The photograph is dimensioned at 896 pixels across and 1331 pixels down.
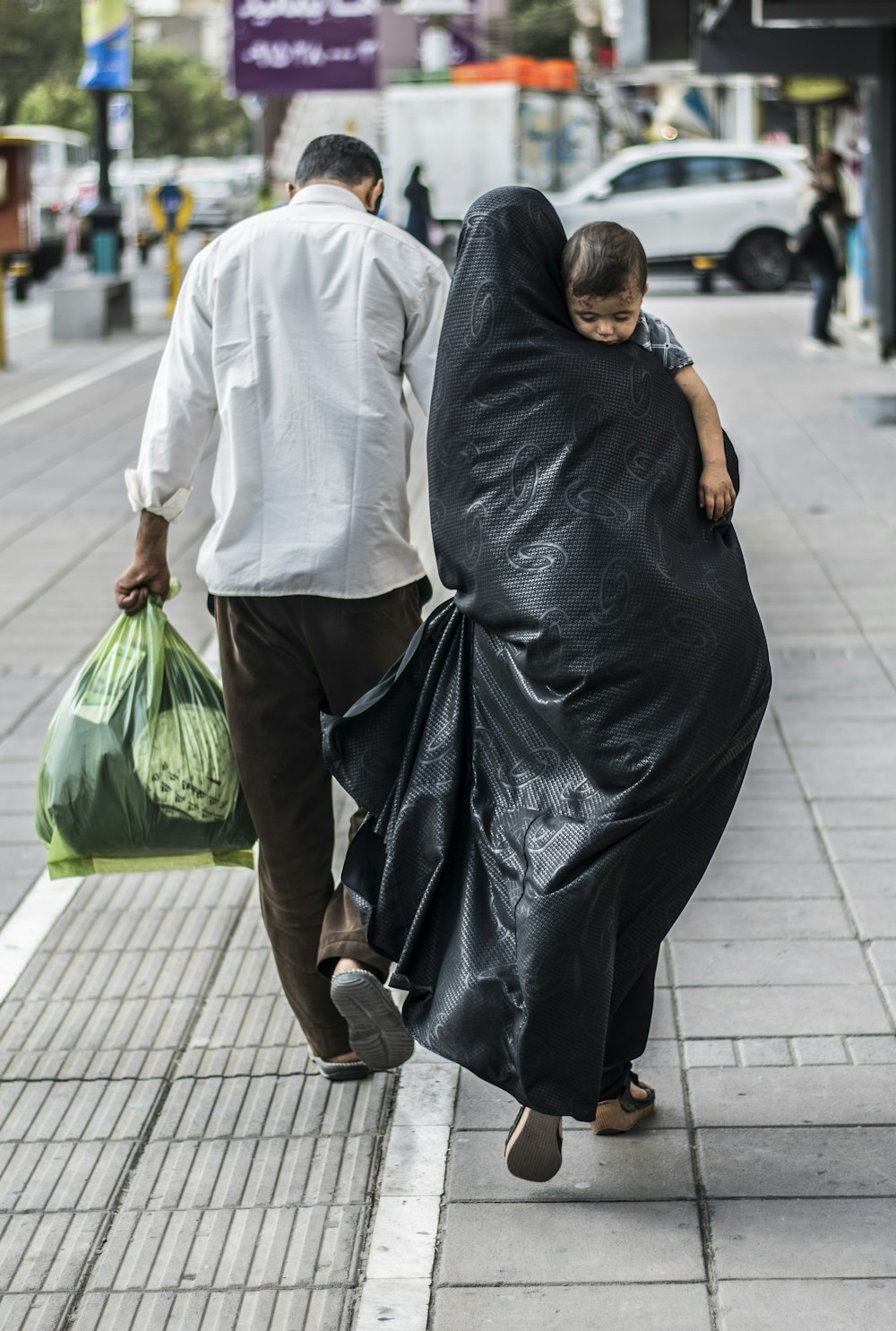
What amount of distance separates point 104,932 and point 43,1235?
144 centimetres

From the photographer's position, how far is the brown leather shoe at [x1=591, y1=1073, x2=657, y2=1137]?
11.4 feet


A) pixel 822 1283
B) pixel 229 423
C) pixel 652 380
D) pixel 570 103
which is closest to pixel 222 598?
pixel 229 423

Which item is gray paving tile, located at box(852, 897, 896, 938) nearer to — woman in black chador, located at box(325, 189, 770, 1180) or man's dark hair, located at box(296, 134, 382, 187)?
woman in black chador, located at box(325, 189, 770, 1180)

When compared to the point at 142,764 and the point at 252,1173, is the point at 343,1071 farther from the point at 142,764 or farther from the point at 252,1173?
the point at 142,764

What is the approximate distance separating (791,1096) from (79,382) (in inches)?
532

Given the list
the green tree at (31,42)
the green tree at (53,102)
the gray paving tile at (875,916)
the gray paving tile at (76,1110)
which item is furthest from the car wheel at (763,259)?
the green tree at (53,102)

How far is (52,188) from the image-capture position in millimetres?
45406

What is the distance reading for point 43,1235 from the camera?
10.7 ft

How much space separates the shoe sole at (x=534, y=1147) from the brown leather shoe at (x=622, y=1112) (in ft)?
0.92

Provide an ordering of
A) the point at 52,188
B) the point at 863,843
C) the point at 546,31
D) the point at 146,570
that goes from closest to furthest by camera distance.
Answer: the point at 146,570 → the point at 863,843 → the point at 52,188 → the point at 546,31

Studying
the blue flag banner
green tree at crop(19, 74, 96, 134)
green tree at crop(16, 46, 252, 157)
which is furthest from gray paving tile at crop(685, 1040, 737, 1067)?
green tree at crop(19, 74, 96, 134)

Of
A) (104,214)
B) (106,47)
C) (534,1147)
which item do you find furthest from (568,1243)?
(106,47)

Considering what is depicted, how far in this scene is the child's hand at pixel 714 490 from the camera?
3.09 meters

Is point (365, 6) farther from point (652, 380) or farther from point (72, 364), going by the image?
point (652, 380)
